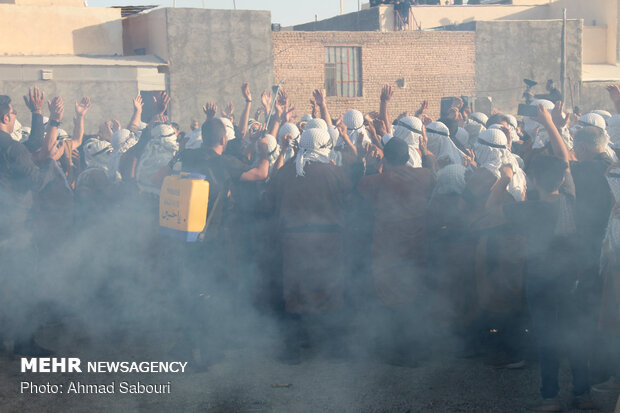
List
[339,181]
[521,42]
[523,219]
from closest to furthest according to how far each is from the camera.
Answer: [523,219], [339,181], [521,42]

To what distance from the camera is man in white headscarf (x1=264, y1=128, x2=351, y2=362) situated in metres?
5.39

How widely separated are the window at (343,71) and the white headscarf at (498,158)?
18896 millimetres

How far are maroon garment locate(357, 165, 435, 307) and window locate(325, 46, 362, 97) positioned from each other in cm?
1935

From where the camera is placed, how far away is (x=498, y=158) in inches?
223

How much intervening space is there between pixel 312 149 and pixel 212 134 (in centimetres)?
76

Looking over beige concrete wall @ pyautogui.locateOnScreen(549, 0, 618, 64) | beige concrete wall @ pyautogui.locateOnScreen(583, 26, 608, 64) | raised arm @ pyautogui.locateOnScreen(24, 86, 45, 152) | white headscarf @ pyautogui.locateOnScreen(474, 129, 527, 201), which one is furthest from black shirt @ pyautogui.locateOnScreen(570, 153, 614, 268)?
beige concrete wall @ pyautogui.locateOnScreen(549, 0, 618, 64)

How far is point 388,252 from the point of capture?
5.36 metres

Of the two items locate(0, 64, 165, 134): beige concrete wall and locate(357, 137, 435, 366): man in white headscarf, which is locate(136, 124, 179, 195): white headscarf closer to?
locate(357, 137, 435, 366): man in white headscarf

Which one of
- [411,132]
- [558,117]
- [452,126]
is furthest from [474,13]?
[411,132]

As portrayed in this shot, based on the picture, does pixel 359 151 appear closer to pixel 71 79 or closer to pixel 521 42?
pixel 71 79

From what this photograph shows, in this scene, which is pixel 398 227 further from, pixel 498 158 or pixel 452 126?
pixel 452 126

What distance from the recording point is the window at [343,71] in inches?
959

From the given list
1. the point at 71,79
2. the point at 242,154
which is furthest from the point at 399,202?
the point at 71,79

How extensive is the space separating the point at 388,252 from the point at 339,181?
64 cm
